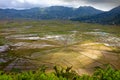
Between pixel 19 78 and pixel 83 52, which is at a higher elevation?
pixel 19 78

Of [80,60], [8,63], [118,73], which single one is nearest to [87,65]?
[80,60]

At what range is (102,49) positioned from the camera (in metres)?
94.7

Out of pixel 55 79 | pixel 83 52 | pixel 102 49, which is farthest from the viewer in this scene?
pixel 102 49

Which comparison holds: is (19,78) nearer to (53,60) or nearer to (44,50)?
(53,60)

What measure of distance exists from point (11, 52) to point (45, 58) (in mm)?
15509

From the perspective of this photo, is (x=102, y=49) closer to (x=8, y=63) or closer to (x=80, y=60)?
(x=80, y=60)

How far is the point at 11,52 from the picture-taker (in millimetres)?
89188

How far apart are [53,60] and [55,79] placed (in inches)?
1986

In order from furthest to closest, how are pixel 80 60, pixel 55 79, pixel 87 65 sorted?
pixel 80 60, pixel 87 65, pixel 55 79

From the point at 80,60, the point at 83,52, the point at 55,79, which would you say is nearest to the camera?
the point at 55,79

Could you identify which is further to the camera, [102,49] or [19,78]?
[102,49]

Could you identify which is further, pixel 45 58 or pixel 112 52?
pixel 112 52

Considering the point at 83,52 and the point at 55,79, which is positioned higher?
the point at 55,79

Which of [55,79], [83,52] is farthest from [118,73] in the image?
[83,52]
